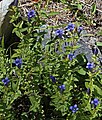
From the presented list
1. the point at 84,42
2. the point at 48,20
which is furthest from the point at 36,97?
the point at 48,20

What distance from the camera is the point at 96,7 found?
414 centimetres

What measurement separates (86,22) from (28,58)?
1.14 meters

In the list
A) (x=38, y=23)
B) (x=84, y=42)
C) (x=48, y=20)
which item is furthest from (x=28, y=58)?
(x=48, y=20)

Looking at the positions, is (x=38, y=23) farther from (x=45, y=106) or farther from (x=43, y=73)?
(x=45, y=106)

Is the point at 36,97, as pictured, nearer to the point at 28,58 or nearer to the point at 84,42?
the point at 28,58

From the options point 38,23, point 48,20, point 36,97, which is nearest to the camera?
point 36,97

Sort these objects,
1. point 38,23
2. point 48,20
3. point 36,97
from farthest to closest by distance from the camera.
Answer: point 48,20 → point 38,23 → point 36,97

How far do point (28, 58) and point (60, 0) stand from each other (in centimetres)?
128

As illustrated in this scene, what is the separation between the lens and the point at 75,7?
163 inches

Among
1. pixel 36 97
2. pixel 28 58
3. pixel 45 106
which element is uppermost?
pixel 28 58

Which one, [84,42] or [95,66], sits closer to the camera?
[95,66]

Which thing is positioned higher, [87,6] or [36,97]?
[87,6]

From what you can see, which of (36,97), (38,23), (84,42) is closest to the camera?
(36,97)

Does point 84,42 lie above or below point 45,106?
above
